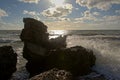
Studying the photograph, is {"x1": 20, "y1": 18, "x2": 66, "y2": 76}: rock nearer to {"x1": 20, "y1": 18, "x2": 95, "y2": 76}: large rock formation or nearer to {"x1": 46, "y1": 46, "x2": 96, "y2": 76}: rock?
{"x1": 20, "y1": 18, "x2": 95, "y2": 76}: large rock formation

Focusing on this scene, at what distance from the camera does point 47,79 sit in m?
5.30

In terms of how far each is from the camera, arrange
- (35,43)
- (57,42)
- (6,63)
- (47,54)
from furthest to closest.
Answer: (57,42) < (35,43) < (47,54) < (6,63)

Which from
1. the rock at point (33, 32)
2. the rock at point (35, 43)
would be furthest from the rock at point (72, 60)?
the rock at point (33, 32)

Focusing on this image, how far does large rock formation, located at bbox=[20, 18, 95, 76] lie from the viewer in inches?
503

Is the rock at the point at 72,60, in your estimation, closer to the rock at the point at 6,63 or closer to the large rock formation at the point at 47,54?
the large rock formation at the point at 47,54

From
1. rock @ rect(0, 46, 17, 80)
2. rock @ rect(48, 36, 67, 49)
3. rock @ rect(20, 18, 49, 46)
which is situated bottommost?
rock @ rect(0, 46, 17, 80)

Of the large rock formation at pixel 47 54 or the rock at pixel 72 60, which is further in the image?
the large rock formation at pixel 47 54

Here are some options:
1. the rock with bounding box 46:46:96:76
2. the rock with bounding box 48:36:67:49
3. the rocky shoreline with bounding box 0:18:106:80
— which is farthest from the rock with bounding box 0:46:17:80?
the rock with bounding box 48:36:67:49

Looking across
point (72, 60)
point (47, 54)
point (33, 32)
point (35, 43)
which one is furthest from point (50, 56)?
point (33, 32)

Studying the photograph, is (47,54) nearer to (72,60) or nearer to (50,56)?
(50,56)

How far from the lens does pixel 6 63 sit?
42.4ft

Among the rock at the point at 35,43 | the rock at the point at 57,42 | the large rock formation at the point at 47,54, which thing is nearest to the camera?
the large rock formation at the point at 47,54

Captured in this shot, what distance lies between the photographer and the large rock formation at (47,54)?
12766mm

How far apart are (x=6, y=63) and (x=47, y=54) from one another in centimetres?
288
